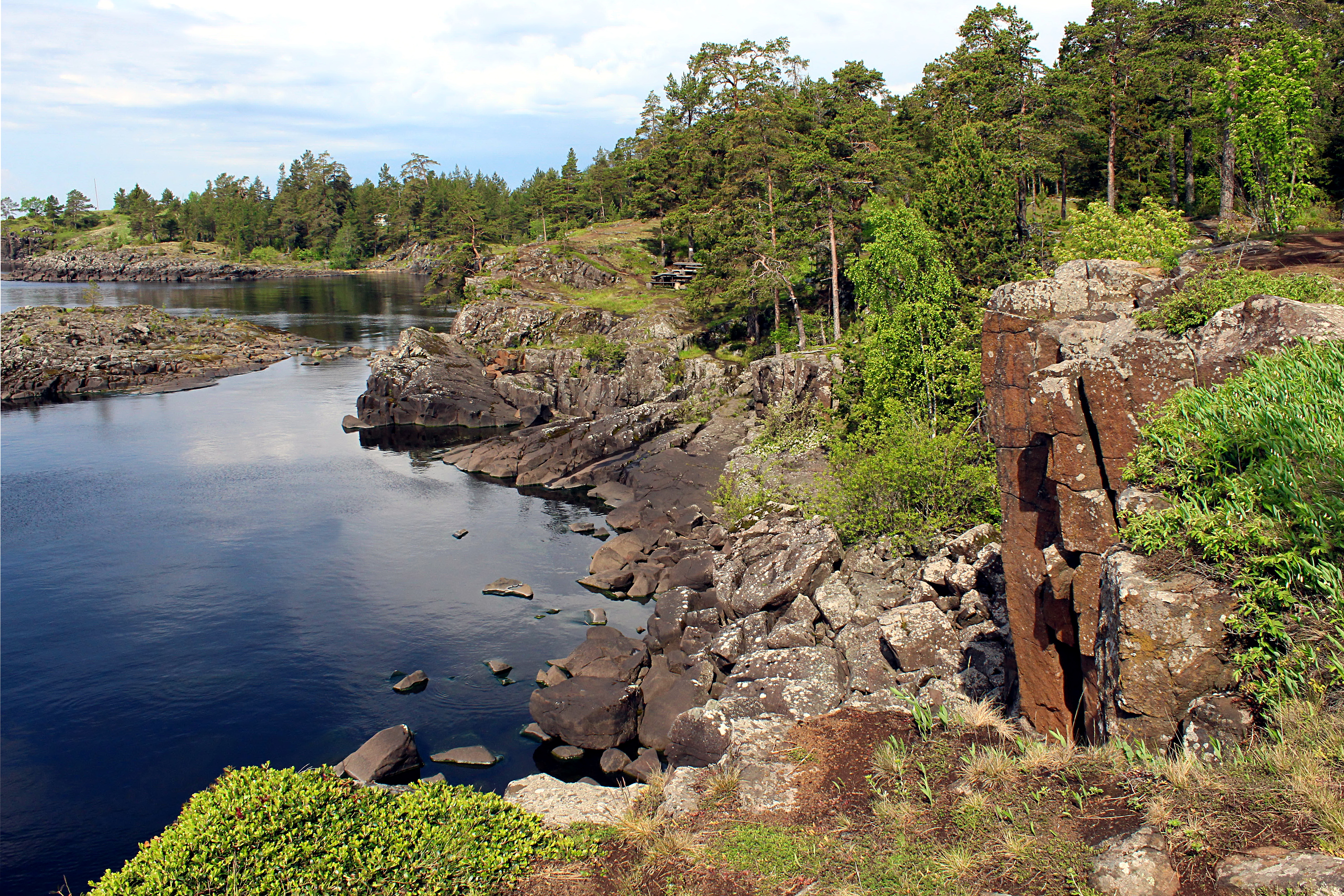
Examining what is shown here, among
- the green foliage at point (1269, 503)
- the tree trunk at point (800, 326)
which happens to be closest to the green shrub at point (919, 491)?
the green foliage at point (1269, 503)

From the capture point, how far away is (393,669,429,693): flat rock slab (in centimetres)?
2883

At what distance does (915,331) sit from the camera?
39625 millimetres

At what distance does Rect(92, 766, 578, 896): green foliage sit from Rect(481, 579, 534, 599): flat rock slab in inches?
918

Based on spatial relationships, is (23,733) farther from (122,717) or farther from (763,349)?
(763,349)

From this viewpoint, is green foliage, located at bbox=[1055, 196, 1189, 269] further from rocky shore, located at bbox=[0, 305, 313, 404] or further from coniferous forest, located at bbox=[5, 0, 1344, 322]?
rocky shore, located at bbox=[0, 305, 313, 404]

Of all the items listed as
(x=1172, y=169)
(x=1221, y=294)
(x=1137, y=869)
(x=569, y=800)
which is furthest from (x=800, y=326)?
(x=1137, y=869)

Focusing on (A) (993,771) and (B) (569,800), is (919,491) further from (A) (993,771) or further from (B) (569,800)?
(A) (993,771)

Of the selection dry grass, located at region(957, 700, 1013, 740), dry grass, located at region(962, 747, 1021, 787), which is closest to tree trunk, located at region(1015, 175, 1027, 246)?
dry grass, located at region(957, 700, 1013, 740)

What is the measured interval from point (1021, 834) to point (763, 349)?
5809cm

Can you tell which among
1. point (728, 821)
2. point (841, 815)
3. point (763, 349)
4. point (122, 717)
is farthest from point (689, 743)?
point (763, 349)

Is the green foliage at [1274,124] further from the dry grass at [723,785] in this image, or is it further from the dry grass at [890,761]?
the dry grass at [723,785]

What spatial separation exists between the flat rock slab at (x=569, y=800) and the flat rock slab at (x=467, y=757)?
6.78 metres

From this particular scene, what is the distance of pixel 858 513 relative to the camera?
106ft

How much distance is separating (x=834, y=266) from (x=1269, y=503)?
163ft
